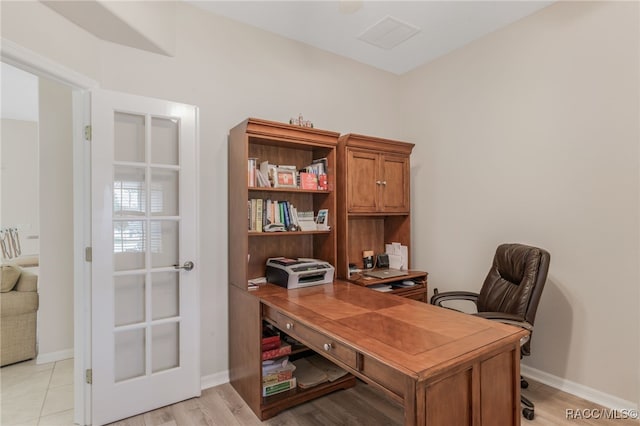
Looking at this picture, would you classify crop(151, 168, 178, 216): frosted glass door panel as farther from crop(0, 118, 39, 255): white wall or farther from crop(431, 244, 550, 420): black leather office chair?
crop(0, 118, 39, 255): white wall

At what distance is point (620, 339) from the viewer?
2287mm

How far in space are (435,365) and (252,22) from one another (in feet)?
9.42

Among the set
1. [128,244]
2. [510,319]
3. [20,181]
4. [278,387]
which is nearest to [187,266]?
[128,244]

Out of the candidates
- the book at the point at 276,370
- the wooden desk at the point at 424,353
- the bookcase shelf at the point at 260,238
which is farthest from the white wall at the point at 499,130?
the wooden desk at the point at 424,353

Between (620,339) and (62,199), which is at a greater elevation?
(62,199)

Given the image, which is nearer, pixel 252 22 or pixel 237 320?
pixel 237 320

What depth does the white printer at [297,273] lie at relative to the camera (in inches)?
98.3

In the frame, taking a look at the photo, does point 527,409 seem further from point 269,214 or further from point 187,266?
point 187,266

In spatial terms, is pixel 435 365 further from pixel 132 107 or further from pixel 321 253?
pixel 132 107

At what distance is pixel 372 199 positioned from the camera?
309 centimetres

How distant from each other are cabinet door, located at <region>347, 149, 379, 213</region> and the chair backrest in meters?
1.11

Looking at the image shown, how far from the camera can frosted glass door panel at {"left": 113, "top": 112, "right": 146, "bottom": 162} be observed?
2.31 metres

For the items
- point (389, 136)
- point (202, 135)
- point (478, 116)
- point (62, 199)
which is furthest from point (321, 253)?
point (62, 199)

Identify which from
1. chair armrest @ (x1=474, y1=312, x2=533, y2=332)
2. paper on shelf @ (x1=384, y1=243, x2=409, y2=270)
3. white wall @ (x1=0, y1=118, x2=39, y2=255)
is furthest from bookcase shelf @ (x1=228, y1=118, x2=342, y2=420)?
white wall @ (x1=0, y1=118, x2=39, y2=255)
